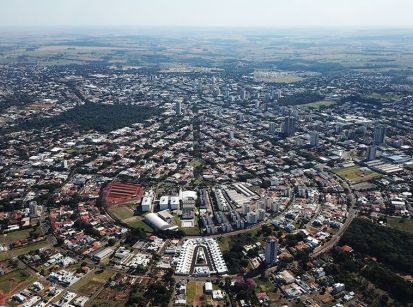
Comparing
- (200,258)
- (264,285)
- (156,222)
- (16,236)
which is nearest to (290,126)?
(156,222)

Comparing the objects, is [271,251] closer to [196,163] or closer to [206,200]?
[206,200]

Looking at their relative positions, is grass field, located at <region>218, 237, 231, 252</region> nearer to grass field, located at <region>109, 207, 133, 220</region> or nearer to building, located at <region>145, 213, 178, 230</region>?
building, located at <region>145, 213, 178, 230</region>

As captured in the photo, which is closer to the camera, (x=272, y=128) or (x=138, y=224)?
(x=138, y=224)

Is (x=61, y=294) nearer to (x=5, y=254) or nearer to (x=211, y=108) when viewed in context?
(x=5, y=254)

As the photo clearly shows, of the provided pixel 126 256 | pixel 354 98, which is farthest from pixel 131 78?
pixel 126 256

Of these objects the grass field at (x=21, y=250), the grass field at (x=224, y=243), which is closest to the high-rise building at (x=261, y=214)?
the grass field at (x=224, y=243)

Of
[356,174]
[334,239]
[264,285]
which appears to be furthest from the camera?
[356,174]
